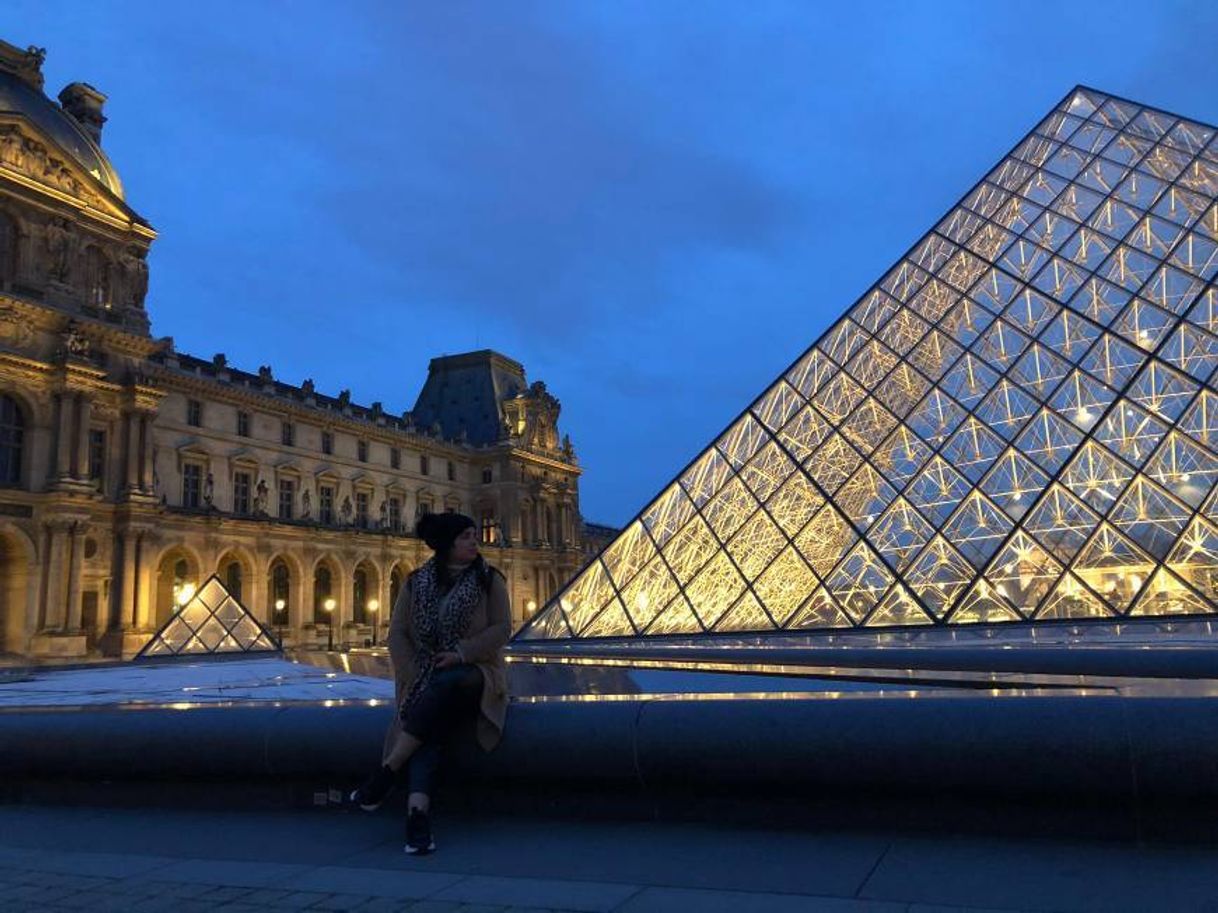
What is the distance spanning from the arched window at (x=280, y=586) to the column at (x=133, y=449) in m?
10.9

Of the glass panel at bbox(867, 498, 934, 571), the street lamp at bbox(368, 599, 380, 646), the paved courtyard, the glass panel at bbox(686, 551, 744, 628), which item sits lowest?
the paved courtyard

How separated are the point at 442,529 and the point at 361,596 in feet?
160

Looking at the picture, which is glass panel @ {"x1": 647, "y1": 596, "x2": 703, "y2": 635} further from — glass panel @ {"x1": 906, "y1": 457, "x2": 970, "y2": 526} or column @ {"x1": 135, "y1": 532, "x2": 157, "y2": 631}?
column @ {"x1": 135, "y1": 532, "x2": 157, "y2": 631}

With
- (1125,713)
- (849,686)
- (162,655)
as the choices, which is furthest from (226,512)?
(1125,713)

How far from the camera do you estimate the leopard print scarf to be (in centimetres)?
407

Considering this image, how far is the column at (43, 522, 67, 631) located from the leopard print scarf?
3264 centimetres

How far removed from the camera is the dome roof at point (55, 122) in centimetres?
3284

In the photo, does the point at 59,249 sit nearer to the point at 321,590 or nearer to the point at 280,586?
the point at 280,586

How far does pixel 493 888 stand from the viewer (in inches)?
122

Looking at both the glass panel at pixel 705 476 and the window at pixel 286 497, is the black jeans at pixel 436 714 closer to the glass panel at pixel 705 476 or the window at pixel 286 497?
the glass panel at pixel 705 476

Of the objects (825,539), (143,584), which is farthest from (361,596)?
(825,539)

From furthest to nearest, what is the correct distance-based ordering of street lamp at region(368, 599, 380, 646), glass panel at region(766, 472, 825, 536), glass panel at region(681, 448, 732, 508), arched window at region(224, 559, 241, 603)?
street lamp at region(368, 599, 380, 646)
arched window at region(224, 559, 241, 603)
glass panel at region(681, 448, 732, 508)
glass panel at region(766, 472, 825, 536)

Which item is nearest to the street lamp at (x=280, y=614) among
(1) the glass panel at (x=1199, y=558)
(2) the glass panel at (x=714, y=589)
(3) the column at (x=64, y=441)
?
(3) the column at (x=64, y=441)

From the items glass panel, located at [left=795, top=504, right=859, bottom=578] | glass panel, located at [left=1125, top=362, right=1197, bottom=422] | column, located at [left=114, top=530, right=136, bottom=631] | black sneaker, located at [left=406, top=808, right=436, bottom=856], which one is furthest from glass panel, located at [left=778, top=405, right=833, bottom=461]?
column, located at [left=114, top=530, right=136, bottom=631]
